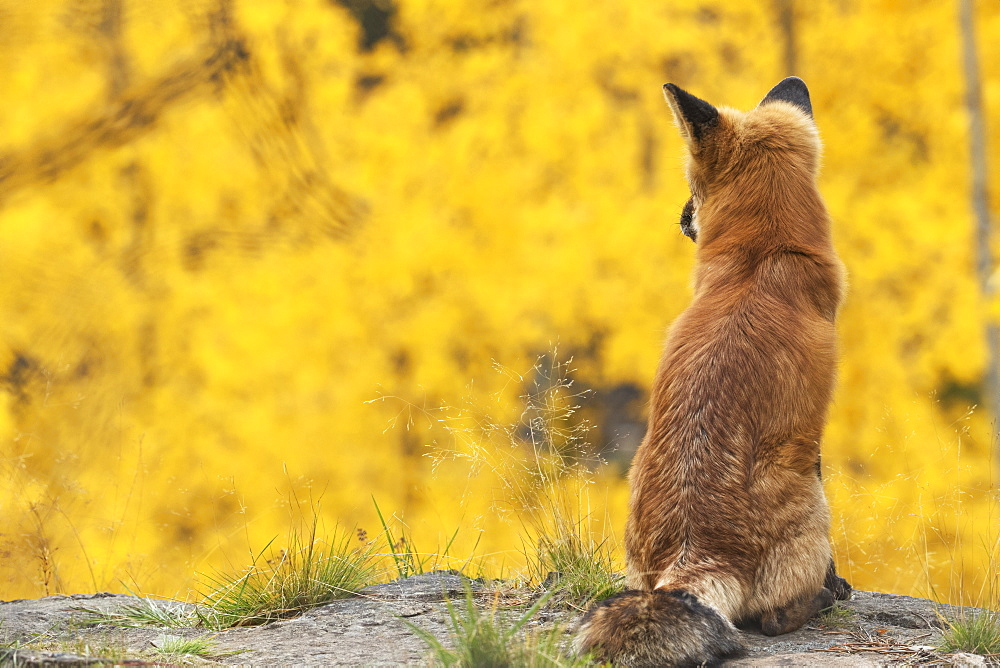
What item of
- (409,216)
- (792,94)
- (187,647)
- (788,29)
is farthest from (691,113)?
(788,29)

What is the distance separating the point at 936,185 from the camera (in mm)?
6285

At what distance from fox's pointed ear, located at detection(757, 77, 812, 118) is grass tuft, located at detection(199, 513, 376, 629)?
2.65 meters

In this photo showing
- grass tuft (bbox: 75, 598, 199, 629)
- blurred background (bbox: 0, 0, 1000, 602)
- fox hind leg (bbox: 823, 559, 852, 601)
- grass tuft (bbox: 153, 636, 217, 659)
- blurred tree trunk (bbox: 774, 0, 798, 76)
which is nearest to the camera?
grass tuft (bbox: 153, 636, 217, 659)

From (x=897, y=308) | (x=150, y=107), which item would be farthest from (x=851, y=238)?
(x=150, y=107)

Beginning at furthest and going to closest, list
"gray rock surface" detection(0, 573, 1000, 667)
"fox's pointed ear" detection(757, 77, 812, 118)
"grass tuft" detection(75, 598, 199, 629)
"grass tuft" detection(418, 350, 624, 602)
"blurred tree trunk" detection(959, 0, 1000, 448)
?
"blurred tree trunk" detection(959, 0, 1000, 448), "fox's pointed ear" detection(757, 77, 812, 118), "grass tuft" detection(418, 350, 624, 602), "grass tuft" detection(75, 598, 199, 629), "gray rock surface" detection(0, 573, 1000, 667)

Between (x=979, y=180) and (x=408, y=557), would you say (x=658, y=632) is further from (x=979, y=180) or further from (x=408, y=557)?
(x=979, y=180)

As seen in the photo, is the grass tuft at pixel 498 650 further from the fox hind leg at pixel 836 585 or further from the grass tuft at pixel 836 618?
the fox hind leg at pixel 836 585

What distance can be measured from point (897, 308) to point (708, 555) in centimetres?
454

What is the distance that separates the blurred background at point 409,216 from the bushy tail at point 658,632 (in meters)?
3.21

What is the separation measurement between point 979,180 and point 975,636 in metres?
4.06

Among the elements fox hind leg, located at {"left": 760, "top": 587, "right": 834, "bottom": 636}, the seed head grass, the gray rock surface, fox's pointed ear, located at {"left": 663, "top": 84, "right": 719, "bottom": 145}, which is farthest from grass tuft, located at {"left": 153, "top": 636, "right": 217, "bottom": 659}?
fox's pointed ear, located at {"left": 663, "top": 84, "right": 719, "bottom": 145}

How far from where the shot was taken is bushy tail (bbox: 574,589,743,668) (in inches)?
88.7

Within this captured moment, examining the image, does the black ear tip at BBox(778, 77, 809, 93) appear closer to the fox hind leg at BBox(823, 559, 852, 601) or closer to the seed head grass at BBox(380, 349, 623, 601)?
the seed head grass at BBox(380, 349, 623, 601)

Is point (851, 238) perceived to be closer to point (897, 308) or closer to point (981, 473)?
point (897, 308)
